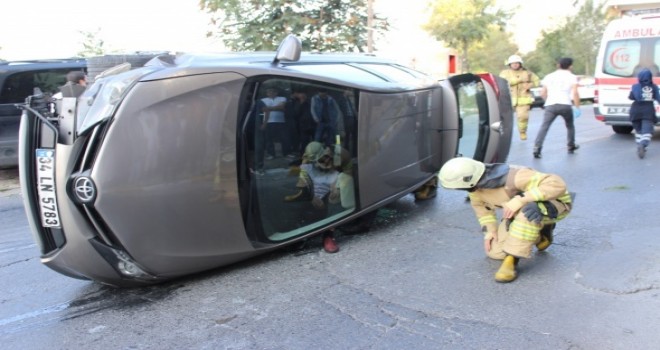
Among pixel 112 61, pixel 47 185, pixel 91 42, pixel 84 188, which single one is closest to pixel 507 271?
pixel 84 188

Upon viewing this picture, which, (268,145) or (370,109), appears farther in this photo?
(370,109)

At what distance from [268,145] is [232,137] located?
0.34 m

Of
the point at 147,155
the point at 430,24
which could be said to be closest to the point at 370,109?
the point at 147,155

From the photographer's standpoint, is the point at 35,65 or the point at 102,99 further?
the point at 35,65

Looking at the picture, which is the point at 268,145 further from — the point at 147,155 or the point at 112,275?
the point at 112,275

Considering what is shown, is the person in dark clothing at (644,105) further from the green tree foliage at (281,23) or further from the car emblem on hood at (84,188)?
the car emblem on hood at (84,188)

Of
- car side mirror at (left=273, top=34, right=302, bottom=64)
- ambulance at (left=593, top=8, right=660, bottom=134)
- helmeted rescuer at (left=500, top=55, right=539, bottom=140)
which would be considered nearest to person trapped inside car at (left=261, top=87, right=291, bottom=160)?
car side mirror at (left=273, top=34, right=302, bottom=64)

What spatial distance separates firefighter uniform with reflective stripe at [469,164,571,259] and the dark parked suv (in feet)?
22.1

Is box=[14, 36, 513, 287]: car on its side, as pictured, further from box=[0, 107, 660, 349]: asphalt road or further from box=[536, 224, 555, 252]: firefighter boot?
box=[536, 224, 555, 252]: firefighter boot

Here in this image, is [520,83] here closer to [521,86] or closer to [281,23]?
[521,86]

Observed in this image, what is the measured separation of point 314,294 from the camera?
3.64 m

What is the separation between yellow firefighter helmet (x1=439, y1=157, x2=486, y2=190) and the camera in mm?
3854

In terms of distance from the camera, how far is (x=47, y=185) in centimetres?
319

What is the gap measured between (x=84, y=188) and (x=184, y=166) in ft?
1.92
